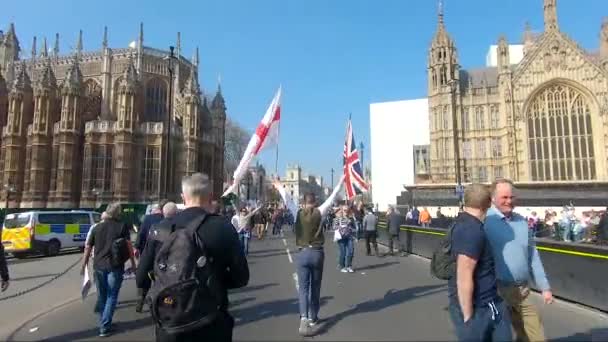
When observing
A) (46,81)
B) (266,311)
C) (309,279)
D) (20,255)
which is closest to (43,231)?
(20,255)

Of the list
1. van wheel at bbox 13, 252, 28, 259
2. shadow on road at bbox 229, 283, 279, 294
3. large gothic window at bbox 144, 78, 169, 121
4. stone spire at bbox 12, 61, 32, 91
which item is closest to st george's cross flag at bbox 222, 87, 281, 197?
shadow on road at bbox 229, 283, 279, 294

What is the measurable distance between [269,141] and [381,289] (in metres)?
4.06

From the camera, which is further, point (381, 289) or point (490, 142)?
point (490, 142)

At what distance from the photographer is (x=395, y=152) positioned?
59.4 meters

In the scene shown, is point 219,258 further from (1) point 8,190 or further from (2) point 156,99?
(2) point 156,99

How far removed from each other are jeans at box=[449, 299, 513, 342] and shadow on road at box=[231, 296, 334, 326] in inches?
167

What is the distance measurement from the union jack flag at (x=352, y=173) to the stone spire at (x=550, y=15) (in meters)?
41.4

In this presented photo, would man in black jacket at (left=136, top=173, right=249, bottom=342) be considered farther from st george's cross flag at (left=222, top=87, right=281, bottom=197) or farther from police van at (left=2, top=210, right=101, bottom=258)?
police van at (left=2, top=210, right=101, bottom=258)

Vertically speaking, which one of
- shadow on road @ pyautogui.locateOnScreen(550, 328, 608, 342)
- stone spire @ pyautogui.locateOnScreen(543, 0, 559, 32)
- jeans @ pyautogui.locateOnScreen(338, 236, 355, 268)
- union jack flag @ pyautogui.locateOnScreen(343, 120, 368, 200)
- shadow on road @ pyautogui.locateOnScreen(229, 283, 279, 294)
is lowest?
shadow on road @ pyautogui.locateOnScreen(229, 283, 279, 294)

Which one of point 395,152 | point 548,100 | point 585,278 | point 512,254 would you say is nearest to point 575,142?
point 548,100

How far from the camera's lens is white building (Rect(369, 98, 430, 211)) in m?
58.6

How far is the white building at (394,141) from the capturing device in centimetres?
5859

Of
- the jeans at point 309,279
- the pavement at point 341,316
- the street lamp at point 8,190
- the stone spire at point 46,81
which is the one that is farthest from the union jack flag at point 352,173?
the stone spire at point 46,81

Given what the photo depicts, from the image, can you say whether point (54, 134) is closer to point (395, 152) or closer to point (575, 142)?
point (395, 152)
